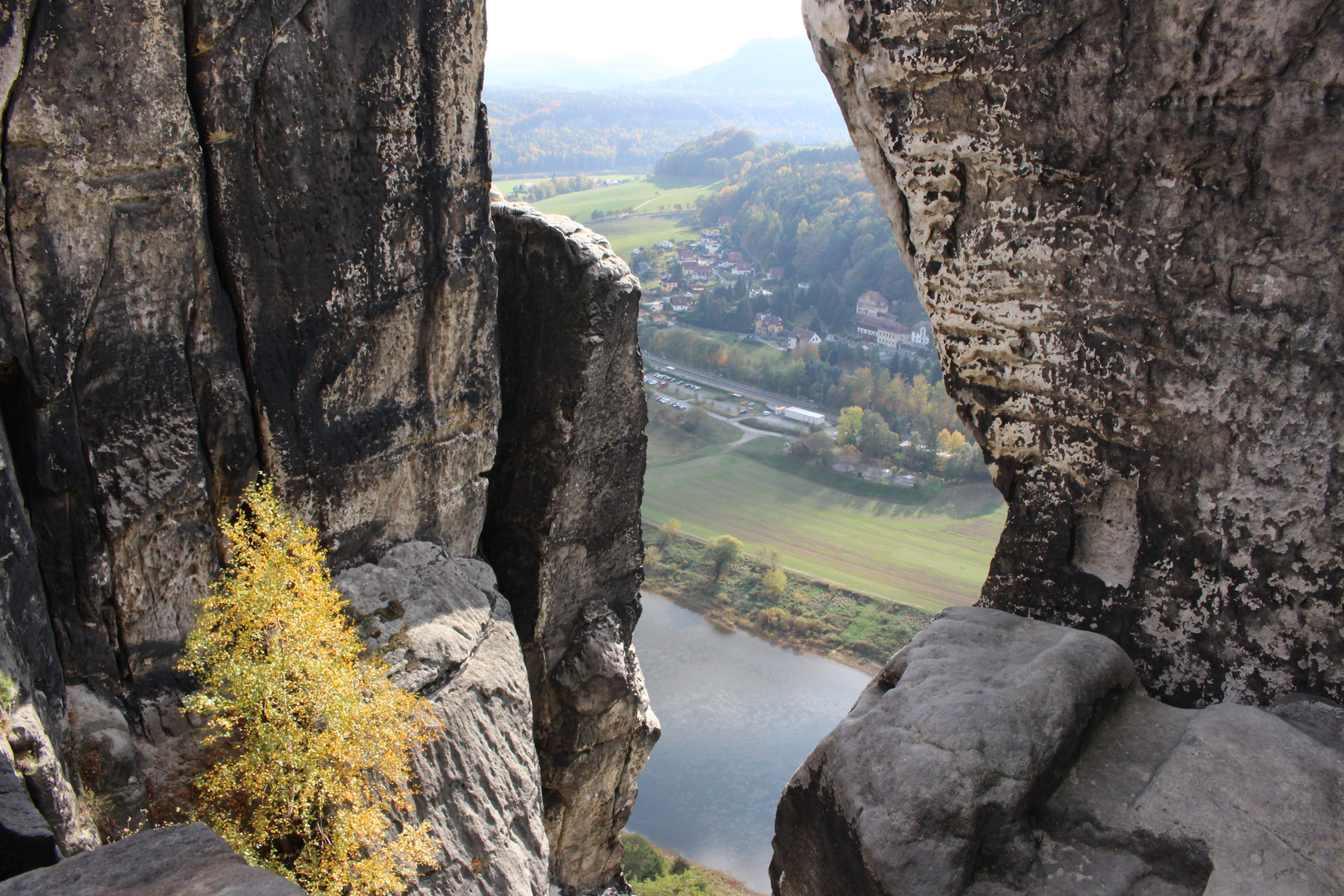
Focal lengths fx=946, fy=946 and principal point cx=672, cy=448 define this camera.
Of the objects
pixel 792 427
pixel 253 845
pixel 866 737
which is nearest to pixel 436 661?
pixel 253 845

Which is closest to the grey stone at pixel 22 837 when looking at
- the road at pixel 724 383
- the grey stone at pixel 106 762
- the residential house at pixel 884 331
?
the grey stone at pixel 106 762

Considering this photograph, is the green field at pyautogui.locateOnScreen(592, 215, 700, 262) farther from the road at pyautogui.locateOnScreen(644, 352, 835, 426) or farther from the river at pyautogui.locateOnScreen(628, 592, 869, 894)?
the river at pyautogui.locateOnScreen(628, 592, 869, 894)

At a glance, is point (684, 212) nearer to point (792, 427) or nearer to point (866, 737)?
point (792, 427)

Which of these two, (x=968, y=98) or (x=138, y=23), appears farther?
(x=138, y=23)

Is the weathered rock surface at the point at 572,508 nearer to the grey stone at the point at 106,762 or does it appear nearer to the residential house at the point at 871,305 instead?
the grey stone at the point at 106,762

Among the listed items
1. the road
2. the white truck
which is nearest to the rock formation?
the white truck

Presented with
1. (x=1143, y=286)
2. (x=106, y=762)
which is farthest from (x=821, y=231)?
(x=106, y=762)
